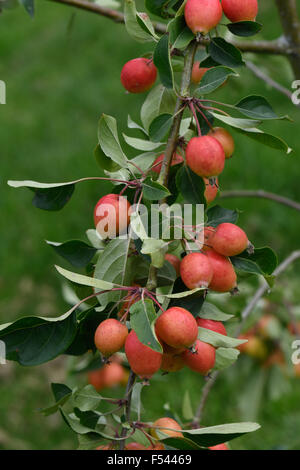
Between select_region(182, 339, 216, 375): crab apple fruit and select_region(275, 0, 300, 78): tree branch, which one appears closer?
select_region(182, 339, 216, 375): crab apple fruit

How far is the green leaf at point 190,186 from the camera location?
2.47 feet

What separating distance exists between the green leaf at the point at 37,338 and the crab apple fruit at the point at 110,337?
0.06 meters

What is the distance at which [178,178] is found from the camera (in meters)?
0.76

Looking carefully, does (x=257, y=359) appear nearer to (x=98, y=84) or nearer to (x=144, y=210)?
(x=144, y=210)

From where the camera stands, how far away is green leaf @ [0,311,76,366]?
721 mm

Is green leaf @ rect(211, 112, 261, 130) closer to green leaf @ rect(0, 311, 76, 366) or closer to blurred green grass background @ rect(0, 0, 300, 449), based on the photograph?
green leaf @ rect(0, 311, 76, 366)

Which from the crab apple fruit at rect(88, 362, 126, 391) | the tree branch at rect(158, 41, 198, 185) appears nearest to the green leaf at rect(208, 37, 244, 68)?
the tree branch at rect(158, 41, 198, 185)

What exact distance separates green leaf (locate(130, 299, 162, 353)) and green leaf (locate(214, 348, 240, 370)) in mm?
141

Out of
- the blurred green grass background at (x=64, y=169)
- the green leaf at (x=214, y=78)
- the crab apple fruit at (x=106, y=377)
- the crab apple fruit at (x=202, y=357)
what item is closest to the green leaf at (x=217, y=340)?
the crab apple fruit at (x=202, y=357)

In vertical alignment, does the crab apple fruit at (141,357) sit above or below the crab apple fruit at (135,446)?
above

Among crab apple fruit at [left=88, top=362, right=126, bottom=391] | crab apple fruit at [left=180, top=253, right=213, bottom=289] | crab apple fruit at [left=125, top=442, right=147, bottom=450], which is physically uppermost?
crab apple fruit at [left=180, top=253, right=213, bottom=289]

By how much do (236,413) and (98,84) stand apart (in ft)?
7.43

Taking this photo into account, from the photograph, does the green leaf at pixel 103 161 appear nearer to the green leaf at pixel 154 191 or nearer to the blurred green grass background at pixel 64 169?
the green leaf at pixel 154 191
